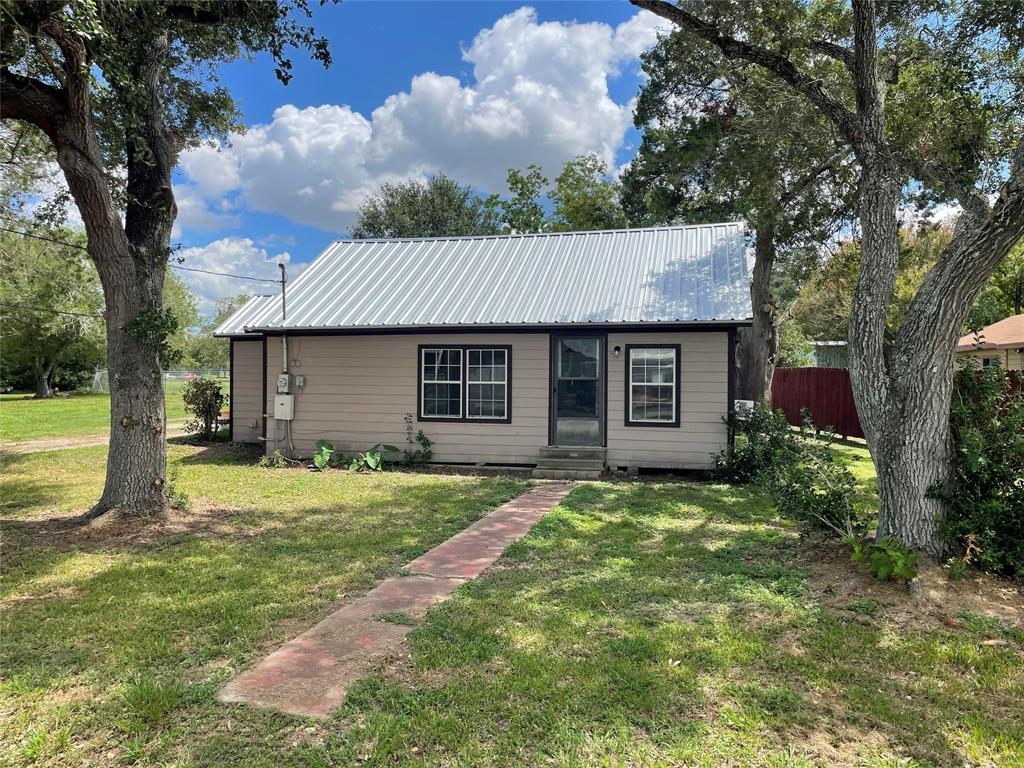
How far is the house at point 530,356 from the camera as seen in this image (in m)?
9.97

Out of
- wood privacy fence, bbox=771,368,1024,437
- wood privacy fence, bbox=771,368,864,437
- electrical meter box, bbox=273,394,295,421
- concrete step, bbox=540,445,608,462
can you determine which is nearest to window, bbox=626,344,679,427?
concrete step, bbox=540,445,608,462

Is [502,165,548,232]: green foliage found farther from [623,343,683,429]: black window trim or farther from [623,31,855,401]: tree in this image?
[623,343,683,429]: black window trim

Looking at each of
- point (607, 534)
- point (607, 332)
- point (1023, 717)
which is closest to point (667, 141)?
point (607, 332)

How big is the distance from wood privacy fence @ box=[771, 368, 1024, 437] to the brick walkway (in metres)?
11.4

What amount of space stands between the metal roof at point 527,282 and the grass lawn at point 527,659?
498cm

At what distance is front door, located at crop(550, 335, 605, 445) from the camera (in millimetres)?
→ 10391

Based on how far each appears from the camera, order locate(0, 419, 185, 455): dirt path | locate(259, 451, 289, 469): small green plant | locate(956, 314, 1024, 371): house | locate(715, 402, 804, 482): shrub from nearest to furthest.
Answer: locate(715, 402, 804, 482): shrub, locate(259, 451, 289, 469): small green plant, locate(0, 419, 185, 455): dirt path, locate(956, 314, 1024, 371): house

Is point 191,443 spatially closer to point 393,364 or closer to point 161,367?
point 393,364

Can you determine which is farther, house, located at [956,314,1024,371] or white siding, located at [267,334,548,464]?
house, located at [956,314,1024,371]

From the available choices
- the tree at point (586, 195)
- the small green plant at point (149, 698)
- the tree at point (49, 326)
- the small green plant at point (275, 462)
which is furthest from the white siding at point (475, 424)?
the tree at point (586, 195)

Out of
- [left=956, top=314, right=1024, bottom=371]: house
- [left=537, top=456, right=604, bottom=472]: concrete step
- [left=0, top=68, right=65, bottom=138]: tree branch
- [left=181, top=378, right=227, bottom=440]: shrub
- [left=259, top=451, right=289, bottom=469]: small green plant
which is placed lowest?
[left=259, top=451, right=289, bottom=469]: small green plant

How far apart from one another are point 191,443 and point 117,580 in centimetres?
1029

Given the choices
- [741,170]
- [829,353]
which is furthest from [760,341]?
[829,353]

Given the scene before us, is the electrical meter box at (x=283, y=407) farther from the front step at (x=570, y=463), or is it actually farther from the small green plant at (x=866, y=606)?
the small green plant at (x=866, y=606)
